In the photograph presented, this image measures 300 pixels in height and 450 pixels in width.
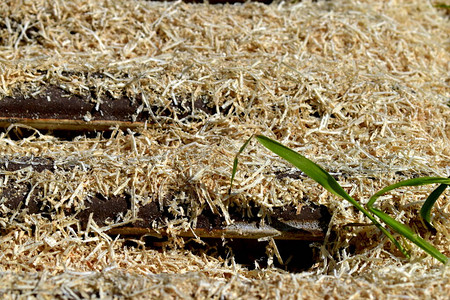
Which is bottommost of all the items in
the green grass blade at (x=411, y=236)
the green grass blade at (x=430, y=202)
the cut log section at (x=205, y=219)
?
the cut log section at (x=205, y=219)

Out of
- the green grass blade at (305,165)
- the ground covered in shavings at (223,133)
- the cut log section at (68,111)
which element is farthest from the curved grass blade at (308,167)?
the cut log section at (68,111)

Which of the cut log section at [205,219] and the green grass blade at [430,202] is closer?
the green grass blade at [430,202]

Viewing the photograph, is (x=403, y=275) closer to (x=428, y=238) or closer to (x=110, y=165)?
(x=428, y=238)

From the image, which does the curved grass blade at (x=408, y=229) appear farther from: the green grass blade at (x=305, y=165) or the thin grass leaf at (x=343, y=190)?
the green grass blade at (x=305, y=165)

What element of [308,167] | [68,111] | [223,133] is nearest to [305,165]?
[308,167]

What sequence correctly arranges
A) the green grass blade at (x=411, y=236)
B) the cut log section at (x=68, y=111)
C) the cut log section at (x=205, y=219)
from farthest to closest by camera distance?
1. the cut log section at (x=68, y=111)
2. the cut log section at (x=205, y=219)
3. the green grass blade at (x=411, y=236)

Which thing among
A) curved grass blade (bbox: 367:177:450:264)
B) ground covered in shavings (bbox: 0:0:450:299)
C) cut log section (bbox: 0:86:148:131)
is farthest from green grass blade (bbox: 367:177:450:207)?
cut log section (bbox: 0:86:148:131)

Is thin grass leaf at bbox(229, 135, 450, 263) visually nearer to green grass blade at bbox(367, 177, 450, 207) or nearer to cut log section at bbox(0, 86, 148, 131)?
green grass blade at bbox(367, 177, 450, 207)

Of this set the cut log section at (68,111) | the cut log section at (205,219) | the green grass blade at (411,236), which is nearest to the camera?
the green grass blade at (411,236)
